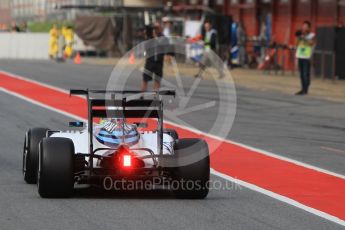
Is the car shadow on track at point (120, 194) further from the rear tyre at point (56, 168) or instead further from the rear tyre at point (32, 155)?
the rear tyre at point (32, 155)

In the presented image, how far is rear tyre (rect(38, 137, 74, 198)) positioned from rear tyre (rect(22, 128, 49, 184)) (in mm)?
889

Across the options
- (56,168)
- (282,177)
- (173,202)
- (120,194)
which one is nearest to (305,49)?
(282,177)

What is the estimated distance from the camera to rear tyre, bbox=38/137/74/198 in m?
9.70

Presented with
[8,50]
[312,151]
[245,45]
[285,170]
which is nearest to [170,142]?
[285,170]

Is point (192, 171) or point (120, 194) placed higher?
point (192, 171)

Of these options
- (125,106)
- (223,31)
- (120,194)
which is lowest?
(223,31)

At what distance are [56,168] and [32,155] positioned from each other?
1154 millimetres

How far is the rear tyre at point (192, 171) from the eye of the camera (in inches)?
393

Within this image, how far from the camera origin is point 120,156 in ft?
32.6

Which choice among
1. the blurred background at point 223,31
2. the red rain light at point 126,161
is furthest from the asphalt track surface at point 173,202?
the blurred background at point 223,31

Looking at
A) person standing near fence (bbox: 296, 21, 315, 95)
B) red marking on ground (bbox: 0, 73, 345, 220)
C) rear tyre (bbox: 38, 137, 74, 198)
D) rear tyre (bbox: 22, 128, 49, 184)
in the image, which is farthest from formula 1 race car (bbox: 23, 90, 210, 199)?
person standing near fence (bbox: 296, 21, 315, 95)

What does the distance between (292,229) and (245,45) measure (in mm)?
36277

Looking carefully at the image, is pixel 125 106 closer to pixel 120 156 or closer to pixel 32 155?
pixel 120 156

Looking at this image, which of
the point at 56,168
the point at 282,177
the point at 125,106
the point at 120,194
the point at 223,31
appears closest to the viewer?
the point at 56,168
